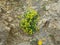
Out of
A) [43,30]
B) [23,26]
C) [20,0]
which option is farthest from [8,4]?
[43,30]

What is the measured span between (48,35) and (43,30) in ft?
0.62

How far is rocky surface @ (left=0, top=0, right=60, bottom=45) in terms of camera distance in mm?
4984

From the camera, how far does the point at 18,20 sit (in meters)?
5.41

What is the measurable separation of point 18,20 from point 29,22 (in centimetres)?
31

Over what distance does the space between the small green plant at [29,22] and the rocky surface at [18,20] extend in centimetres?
9

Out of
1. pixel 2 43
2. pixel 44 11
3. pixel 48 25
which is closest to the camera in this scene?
pixel 2 43

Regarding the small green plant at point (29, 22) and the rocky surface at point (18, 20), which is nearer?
the rocky surface at point (18, 20)

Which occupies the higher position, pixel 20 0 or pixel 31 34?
pixel 20 0

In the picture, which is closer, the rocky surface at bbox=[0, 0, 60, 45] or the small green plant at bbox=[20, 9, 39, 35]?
the rocky surface at bbox=[0, 0, 60, 45]

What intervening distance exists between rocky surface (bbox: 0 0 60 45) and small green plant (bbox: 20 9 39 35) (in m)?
0.09

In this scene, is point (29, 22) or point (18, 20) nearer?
point (29, 22)

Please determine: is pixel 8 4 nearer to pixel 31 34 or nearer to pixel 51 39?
pixel 31 34

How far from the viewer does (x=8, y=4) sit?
5.60 meters

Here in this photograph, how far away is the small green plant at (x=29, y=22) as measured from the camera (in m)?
5.20
